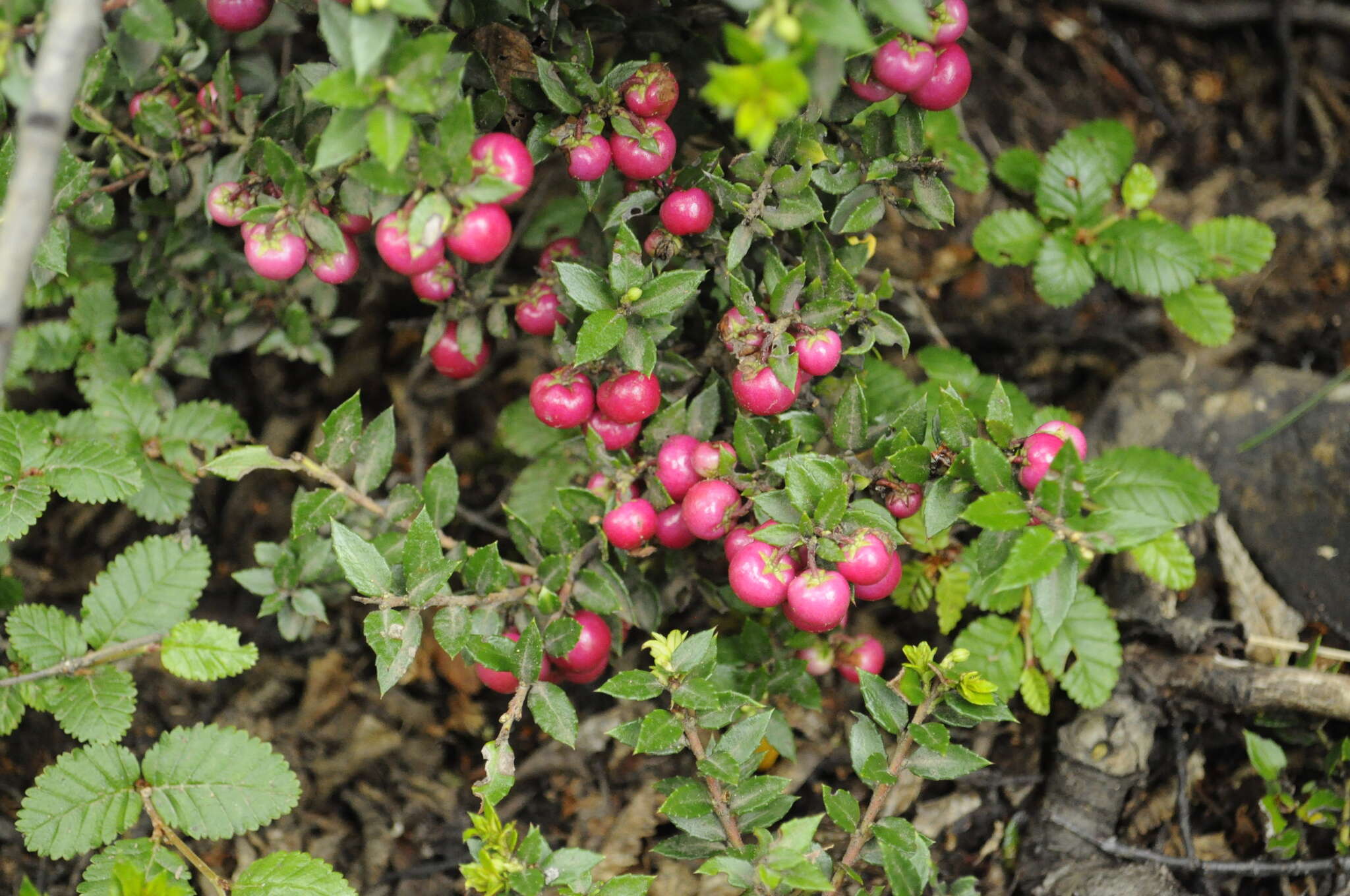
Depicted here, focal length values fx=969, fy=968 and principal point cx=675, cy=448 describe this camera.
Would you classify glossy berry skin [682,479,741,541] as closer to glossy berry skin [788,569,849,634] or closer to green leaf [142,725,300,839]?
glossy berry skin [788,569,849,634]

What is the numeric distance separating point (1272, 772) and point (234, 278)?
3.48m

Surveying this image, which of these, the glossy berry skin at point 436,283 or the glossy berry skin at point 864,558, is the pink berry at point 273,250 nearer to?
the glossy berry skin at point 436,283

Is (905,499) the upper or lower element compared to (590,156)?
lower

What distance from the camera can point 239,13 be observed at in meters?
2.31

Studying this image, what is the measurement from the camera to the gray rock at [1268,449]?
316 cm

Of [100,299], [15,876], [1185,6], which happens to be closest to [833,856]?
[15,876]

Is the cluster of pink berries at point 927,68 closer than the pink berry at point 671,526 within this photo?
Yes

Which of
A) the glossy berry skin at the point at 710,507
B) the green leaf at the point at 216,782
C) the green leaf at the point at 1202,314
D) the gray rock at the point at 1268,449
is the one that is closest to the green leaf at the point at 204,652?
the green leaf at the point at 216,782

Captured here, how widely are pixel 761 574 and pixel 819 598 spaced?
0.45ft

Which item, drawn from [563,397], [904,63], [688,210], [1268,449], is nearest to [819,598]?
[563,397]

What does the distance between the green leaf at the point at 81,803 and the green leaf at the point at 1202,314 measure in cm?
342

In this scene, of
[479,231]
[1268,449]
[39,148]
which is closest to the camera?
[39,148]

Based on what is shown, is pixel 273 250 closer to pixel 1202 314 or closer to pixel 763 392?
pixel 763 392

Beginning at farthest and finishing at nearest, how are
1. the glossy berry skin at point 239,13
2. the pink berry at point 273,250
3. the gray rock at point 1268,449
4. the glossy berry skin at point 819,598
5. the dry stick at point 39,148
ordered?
the gray rock at point 1268,449
the glossy berry skin at point 239,13
the pink berry at point 273,250
the glossy berry skin at point 819,598
the dry stick at point 39,148
